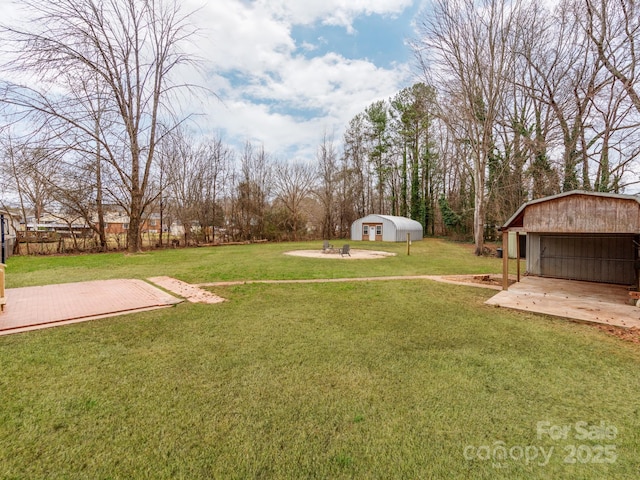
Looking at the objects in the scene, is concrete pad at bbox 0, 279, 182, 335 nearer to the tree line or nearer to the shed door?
the tree line

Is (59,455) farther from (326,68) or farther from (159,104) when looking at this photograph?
(326,68)

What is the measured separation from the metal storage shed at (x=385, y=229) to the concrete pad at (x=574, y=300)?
16.4 metres

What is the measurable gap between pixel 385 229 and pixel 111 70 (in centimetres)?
2084

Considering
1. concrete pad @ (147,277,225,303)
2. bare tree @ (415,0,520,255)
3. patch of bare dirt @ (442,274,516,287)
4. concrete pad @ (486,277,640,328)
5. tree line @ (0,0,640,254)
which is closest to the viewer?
concrete pad @ (486,277,640,328)

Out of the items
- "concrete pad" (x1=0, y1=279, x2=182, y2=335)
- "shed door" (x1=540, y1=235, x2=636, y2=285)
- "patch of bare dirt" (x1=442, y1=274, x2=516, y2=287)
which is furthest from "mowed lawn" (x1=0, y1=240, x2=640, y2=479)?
"shed door" (x1=540, y1=235, x2=636, y2=285)

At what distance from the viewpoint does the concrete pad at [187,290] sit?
5935 mm

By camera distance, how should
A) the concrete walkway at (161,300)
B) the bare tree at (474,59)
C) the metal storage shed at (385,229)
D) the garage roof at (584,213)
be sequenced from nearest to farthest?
the concrete walkway at (161,300)
the garage roof at (584,213)
the bare tree at (474,59)
the metal storage shed at (385,229)

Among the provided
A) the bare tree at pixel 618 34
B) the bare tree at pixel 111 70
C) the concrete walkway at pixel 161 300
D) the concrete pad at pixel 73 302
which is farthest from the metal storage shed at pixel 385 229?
the concrete pad at pixel 73 302

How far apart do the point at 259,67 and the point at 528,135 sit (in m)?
17.0

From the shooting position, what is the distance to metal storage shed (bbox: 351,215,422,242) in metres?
24.2

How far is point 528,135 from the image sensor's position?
58.4ft

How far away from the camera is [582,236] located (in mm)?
7988

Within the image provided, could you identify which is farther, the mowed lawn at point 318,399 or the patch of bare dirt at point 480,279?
the patch of bare dirt at point 480,279

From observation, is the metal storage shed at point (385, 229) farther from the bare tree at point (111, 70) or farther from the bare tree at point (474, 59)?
the bare tree at point (111, 70)
